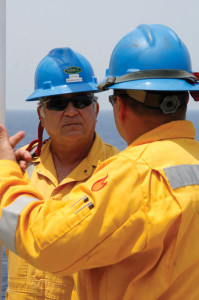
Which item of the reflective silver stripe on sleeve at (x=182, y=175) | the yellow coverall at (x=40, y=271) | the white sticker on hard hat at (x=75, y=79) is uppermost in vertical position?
the reflective silver stripe on sleeve at (x=182, y=175)

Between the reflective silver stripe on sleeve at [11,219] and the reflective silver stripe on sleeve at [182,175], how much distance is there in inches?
23.9

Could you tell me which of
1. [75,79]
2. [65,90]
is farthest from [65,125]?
[75,79]

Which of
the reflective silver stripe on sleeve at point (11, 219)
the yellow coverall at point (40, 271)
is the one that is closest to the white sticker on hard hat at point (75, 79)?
the yellow coverall at point (40, 271)

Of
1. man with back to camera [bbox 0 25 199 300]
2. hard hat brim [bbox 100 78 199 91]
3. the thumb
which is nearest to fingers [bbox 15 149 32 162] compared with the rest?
the thumb

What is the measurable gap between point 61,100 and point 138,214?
1.97 metres

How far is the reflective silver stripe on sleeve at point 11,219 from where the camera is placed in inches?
79.3

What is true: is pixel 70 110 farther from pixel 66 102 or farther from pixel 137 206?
pixel 137 206

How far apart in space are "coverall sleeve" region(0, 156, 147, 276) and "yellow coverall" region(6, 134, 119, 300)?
46.0 inches

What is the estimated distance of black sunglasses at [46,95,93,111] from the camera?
11.8 feet

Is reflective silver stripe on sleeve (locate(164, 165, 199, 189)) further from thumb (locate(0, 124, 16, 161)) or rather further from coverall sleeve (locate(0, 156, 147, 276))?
thumb (locate(0, 124, 16, 161))

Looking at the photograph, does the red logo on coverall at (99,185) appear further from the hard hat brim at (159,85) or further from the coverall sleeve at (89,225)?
the hard hat brim at (159,85)

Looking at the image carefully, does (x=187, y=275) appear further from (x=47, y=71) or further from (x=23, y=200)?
(x=47, y=71)

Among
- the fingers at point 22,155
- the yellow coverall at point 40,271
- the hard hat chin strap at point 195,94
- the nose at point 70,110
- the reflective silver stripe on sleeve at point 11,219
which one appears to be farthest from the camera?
the nose at point 70,110

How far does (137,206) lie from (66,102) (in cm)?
192
